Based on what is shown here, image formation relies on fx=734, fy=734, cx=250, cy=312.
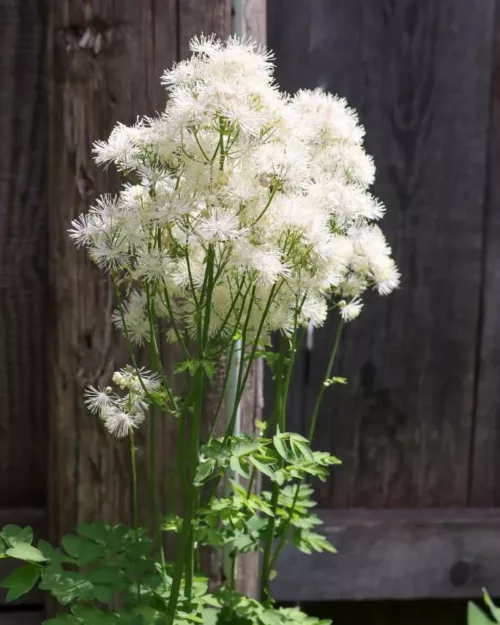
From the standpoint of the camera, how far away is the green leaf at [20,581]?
4.13ft

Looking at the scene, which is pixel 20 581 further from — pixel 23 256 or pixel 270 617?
pixel 23 256

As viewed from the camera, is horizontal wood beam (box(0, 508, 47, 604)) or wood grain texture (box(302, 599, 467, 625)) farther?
wood grain texture (box(302, 599, 467, 625))

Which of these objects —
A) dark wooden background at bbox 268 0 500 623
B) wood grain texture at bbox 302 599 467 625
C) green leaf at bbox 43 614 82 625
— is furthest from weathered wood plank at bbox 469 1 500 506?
green leaf at bbox 43 614 82 625

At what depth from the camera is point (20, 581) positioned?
50.2 inches

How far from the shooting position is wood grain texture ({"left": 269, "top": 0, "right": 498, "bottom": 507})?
2.01 m

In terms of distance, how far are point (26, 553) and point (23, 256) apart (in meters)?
0.82

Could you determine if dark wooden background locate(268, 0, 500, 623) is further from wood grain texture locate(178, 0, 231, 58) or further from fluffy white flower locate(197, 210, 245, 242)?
fluffy white flower locate(197, 210, 245, 242)

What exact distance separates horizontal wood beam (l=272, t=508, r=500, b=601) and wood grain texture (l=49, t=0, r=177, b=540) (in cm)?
60

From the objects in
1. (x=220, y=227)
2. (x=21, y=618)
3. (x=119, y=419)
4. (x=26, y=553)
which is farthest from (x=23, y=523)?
(x=220, y=227)

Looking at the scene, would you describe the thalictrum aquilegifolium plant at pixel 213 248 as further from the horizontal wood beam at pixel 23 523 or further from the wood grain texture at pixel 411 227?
the wood grain texture at pixel 411 227

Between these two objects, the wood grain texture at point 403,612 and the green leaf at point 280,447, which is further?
the wood grain texture at point 403,612

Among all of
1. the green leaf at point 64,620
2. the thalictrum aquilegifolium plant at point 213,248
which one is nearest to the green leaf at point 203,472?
the thalictrum aquilegifolium plant at point 213,248

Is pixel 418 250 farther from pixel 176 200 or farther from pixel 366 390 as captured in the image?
pixel 176 200

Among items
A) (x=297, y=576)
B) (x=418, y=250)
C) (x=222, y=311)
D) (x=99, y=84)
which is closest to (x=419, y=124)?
(x=418, y=250)
